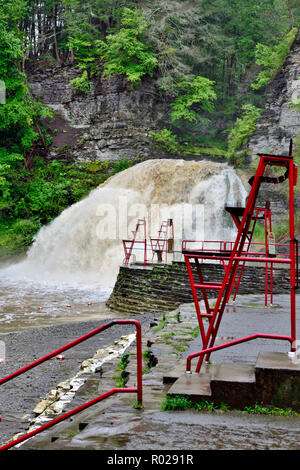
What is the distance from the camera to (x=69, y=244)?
1005 inches

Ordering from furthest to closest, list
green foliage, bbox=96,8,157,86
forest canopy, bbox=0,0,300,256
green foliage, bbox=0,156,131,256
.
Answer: green foliage, bbox=96,8,157,86 → forest canopy, bbox=0,0,300,256 → green foliage, bbox=0,156,131,256

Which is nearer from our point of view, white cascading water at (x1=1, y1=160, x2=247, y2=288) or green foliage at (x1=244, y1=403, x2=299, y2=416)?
green foliage at (x1=244, y1=403, x2=299, y2=416)

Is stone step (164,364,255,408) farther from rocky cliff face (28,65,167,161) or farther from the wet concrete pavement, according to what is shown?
rocky cliff face (28,65,167,161)

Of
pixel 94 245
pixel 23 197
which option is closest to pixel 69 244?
pixel 94 245

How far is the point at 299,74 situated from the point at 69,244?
15650mm

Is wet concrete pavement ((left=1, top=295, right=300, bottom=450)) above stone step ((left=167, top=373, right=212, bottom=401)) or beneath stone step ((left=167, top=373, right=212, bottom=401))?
beneath

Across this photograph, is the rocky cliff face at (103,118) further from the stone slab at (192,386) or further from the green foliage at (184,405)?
the green foliage at (184,405)

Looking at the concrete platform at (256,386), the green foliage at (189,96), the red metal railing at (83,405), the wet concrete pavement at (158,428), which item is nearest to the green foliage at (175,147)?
the green foliage at (189,96)

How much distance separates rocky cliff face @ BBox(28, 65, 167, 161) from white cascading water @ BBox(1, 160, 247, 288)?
705 centimetres

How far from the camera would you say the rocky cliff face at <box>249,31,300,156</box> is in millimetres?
28781

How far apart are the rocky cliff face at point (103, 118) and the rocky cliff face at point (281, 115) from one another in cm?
729

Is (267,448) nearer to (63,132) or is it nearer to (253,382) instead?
(253,382)

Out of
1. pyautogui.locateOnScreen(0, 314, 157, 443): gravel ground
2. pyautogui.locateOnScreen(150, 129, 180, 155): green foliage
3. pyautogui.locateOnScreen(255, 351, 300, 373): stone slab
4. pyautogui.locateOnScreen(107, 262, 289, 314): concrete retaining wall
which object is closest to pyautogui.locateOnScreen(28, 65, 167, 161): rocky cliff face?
pyautogui.locateOnScreen(150, 129, 180, 155): green foliage

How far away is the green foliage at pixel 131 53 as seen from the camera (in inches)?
1341
